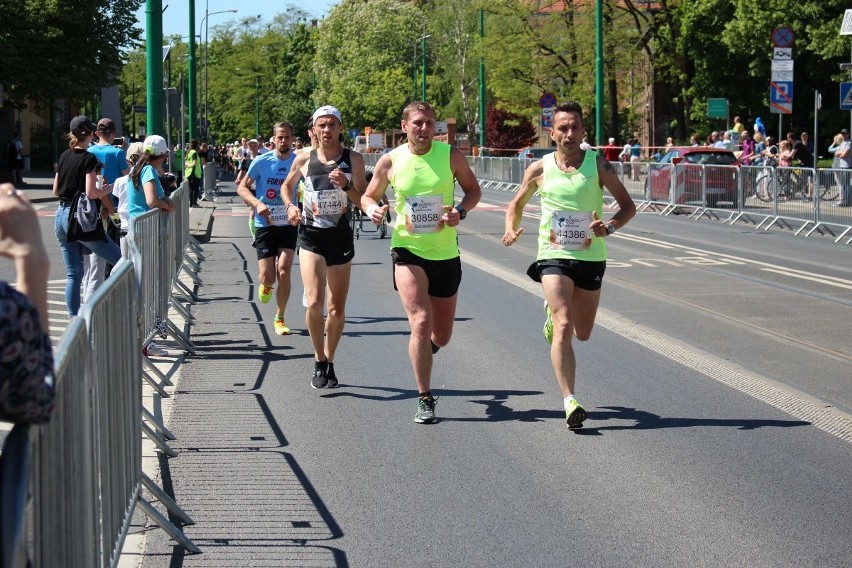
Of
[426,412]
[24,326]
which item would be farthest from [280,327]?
[24,326]

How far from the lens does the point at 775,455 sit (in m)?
6.93

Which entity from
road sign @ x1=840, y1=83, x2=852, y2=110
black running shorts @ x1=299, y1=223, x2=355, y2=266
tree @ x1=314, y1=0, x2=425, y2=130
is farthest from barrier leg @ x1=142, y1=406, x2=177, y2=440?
tree @ x1=314, y1=0, x2=425, y2=130

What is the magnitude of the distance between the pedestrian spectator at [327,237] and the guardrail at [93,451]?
2178mm

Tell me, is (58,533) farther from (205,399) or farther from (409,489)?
(205,399)

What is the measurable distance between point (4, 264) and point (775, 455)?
1449 cm

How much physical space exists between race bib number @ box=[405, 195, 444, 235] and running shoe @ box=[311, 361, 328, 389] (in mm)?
1473

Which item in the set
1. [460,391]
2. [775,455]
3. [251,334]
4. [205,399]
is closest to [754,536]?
[775,455]

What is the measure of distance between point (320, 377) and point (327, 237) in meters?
0.93

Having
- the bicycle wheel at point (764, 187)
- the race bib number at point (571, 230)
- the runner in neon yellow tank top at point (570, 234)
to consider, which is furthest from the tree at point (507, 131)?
the race bib number at point (571, 230)

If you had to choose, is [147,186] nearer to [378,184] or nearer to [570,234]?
[378,184]

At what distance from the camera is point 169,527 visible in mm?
5480

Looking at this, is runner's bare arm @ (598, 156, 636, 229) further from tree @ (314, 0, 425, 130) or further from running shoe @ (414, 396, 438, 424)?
tree @ (314, 0, 425, 130)

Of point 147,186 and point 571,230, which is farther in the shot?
point 147,186

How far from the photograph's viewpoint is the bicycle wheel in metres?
24.8
